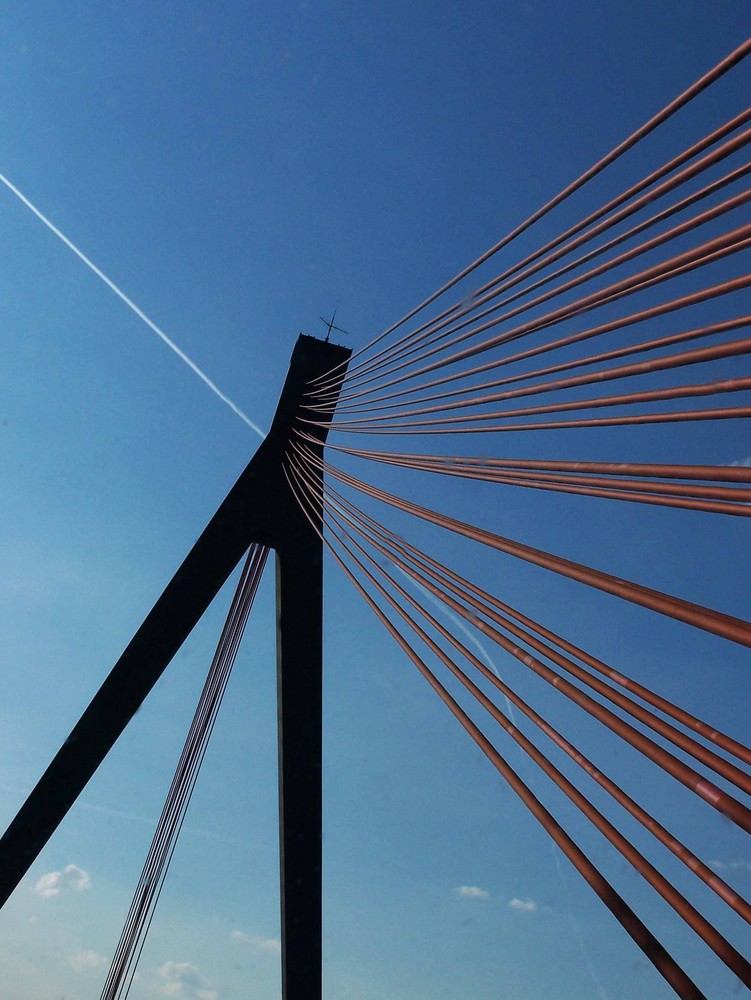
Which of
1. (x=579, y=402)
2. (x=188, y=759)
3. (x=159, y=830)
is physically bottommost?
(x=159, y=830)

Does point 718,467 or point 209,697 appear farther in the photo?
point 209,697

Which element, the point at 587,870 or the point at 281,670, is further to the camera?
the point at 281,670

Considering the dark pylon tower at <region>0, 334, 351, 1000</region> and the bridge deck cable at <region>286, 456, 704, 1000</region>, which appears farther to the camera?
the dark pylon tower at <region>0, 334, 351, 1000</region>

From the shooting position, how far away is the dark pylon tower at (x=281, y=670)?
5918 millimetres

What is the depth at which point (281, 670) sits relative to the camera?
643 centimetres

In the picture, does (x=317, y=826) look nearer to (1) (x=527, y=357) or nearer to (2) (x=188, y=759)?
(2) (x=188, y=759)

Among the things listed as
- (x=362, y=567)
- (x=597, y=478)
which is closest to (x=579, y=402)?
(x=597, y=478)

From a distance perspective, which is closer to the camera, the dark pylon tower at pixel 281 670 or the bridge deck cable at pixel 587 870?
the bridge deck cable at pixel 587 870

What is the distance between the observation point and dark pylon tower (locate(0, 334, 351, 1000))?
5918 millimetres

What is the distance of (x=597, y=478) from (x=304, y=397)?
4740 mm

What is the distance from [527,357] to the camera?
3709 millimetres

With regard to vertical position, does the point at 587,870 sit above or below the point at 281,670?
above

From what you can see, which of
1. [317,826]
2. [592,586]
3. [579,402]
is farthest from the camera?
[317,826]

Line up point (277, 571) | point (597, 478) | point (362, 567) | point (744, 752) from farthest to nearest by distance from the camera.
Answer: point (277, 571) < point (362, 567) < point (597, 478) < point (744, 752)
